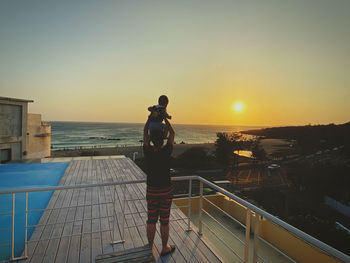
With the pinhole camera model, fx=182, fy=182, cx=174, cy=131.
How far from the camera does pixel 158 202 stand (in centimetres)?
202

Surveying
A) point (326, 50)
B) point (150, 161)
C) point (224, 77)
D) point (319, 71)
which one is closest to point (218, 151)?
point (224, 77)

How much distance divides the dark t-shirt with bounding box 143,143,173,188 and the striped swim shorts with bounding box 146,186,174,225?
0.07m

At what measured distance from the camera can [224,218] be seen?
26.9 ft

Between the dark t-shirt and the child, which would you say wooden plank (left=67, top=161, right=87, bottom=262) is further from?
the child

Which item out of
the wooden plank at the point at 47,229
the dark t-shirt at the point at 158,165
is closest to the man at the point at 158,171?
the dark t-shirt at the point at 158,165

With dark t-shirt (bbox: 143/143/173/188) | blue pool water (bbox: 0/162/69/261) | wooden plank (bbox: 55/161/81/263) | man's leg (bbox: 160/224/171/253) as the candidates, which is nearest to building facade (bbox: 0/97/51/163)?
blue pool water (bbox: 0/162/69/261)

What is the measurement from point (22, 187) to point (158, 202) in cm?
714

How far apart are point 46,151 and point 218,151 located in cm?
1966

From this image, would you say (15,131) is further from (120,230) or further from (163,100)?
(163,100)

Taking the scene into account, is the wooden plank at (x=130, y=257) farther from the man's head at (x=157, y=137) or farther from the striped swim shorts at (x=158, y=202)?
the man's head at (x=157, y=137)

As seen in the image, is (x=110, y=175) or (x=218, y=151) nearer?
(x=110, y=175)

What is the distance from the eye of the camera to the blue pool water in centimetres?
309

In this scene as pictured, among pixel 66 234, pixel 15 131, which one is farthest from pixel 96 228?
pixel 15 131

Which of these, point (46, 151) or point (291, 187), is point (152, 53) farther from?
point (291, 187)
